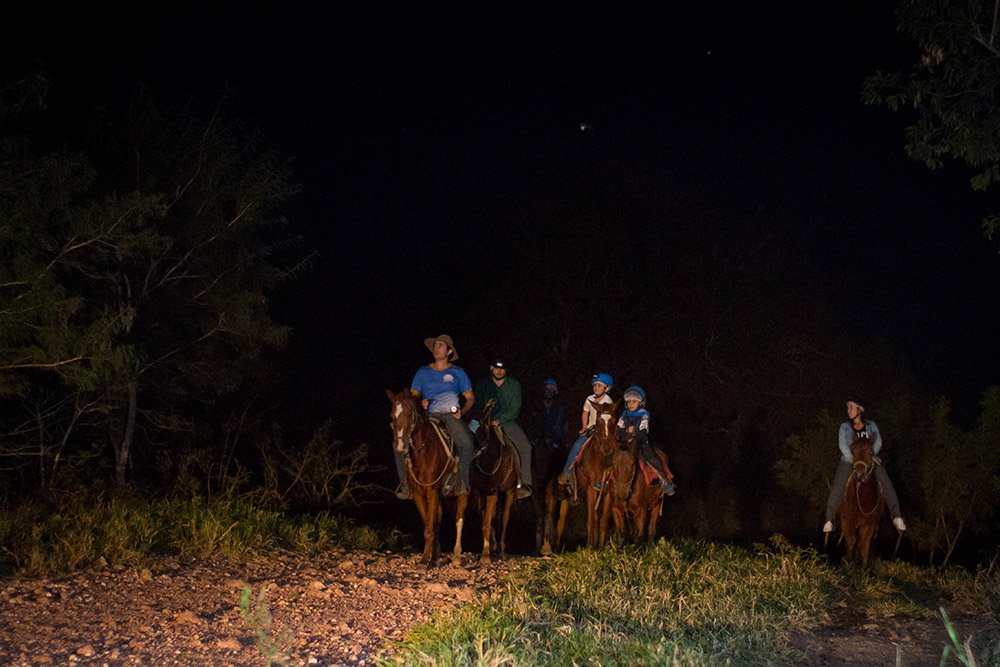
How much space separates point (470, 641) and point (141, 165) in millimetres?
10200

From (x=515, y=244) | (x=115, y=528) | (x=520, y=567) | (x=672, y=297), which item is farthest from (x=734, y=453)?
(x=115, y=528)

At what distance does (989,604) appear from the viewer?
812cm

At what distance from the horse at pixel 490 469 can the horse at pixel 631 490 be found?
4.86ft

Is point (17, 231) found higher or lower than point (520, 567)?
higher

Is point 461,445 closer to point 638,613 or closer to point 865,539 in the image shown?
point 638,613

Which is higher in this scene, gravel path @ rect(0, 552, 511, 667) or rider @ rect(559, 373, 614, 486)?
rider @ rect(559, 373, 614, 486)

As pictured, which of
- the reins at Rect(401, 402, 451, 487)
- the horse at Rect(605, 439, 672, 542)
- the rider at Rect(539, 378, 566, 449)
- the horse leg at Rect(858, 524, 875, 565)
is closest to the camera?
the reins at Rect(401, 402, 451, 487)

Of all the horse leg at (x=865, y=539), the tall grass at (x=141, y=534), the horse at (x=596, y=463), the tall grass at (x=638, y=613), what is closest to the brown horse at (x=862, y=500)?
the horse leg at (x=865, y=539)

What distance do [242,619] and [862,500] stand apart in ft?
27.6

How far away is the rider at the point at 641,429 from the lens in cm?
1166

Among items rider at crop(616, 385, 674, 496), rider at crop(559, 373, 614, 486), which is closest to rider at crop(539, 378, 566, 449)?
rider at crop(559, 373, 614, 486)

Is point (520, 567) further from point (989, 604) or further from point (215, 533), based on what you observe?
point (989, 604)

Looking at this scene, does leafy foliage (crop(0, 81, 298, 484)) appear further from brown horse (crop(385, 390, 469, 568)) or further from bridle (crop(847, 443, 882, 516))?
bridle (crop(847, 443, 882, 516))

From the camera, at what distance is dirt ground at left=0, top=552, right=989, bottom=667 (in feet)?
20.6
